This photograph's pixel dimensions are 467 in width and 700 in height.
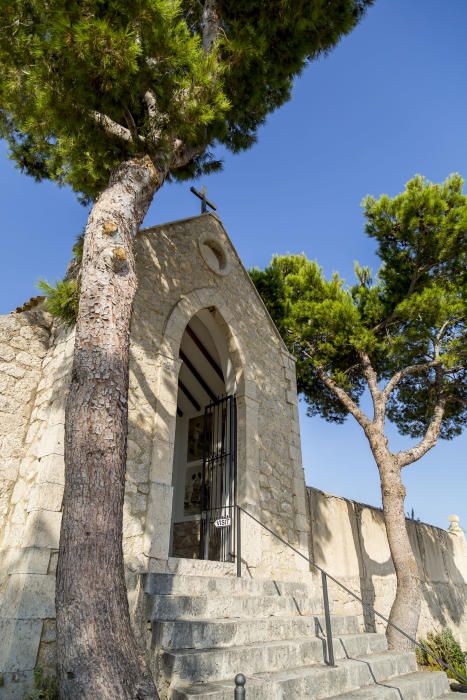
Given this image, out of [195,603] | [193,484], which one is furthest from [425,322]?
[195,603]

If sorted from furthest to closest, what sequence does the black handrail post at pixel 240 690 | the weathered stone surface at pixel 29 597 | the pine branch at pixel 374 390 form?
1. the pine branch at pixel 374 390
2. the weathered stone surface at pixel 29 597
3. the black handrail post at pixel 240 690

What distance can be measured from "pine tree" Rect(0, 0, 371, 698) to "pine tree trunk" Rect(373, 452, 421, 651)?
562 centimetres

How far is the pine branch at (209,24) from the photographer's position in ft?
19.8

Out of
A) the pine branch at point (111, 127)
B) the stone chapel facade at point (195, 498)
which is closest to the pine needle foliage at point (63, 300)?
the stone chapel facade at point (195, 498)

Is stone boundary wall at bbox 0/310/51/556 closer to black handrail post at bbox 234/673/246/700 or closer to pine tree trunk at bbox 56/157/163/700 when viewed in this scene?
pine tree trunk at bbox 56/157/163/700

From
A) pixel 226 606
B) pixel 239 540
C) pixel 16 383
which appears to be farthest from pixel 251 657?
pixel 16 383

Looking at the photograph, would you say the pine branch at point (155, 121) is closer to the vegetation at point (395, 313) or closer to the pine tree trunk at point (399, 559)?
the vegetation at point (395, 313)

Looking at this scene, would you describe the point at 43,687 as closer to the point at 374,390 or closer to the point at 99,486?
the point at 99,486

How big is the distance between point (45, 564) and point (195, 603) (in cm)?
132

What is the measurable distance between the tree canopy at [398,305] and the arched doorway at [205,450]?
2405mm

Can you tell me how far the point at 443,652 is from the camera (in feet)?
28.8

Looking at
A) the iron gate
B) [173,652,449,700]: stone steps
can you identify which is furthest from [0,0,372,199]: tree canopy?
[173,652,449,700]: stone steps

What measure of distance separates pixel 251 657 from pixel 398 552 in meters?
4.51

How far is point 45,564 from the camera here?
350 cm
